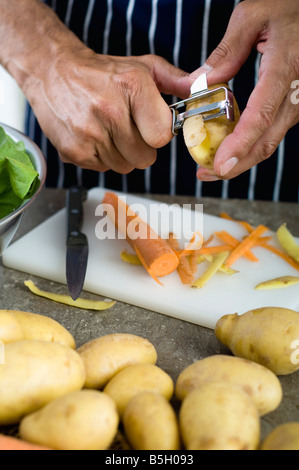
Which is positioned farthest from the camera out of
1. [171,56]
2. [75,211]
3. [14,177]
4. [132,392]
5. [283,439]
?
[171,56]

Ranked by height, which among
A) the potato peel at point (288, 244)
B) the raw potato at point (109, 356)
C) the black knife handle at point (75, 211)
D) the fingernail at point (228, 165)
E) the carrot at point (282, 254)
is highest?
the fingernail at point (228, 165)

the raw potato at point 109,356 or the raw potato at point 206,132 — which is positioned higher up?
the raw potato at point 206,132

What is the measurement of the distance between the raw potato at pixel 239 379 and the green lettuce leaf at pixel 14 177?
0.74 m

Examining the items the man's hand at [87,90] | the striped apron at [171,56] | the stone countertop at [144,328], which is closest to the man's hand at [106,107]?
the man's hand at [87,90]

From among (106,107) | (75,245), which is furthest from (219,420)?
(106,107)

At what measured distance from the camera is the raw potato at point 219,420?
72 centimetres

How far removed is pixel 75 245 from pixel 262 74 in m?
0.72

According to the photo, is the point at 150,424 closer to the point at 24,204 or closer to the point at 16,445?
the point at 16,445

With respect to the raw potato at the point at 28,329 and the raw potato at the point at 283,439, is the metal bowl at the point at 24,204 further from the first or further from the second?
the raw potato at the point at 283,439

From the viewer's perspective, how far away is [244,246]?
163cm

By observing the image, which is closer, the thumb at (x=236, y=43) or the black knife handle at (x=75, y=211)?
the thumb at (x=236, y=43)

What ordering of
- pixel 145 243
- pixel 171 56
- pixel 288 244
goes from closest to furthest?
pixel 145 243
pixel 288 244
pixel 171 56
